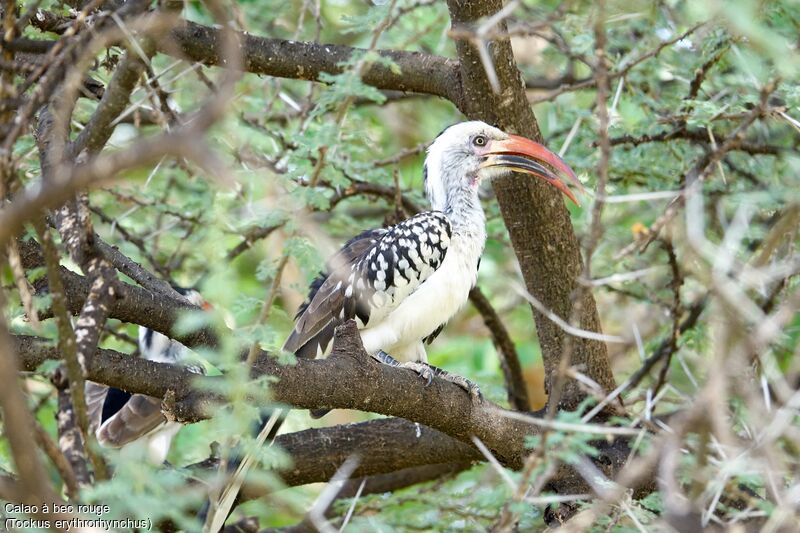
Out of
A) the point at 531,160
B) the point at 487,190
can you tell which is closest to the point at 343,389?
the point at 531,160

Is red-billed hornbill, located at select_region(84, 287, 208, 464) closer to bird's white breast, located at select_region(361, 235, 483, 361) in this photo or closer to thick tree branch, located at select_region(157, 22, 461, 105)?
bird's white breast, located at select_region(361, 235, 483, 361)

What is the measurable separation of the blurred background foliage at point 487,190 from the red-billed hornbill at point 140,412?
0.59 ft

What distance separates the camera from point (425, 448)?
4.46 meters

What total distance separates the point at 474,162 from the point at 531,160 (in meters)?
0.39

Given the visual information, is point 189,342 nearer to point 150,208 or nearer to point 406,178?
point 150,208

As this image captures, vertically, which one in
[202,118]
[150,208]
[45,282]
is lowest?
[150,208]

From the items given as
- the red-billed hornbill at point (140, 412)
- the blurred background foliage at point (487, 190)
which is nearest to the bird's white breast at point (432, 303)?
A: the blurred background foliage at point (487, 190)

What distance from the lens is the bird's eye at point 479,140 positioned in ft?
15.5

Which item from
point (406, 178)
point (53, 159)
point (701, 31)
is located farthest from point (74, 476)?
point (406, 178)

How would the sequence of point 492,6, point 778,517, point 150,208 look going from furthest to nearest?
point 150,208, point 492,6, point 778,517

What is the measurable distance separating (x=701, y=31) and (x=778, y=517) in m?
2.60

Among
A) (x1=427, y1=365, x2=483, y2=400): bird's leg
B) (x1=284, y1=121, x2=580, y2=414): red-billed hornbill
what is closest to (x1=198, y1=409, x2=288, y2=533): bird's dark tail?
(x1=284, y1=121, x2=580, y2=414): red-billed hornbill

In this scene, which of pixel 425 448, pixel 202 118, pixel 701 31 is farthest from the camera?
pixel 425 448

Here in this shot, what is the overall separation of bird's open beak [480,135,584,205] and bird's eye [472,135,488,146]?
0.20 meters
